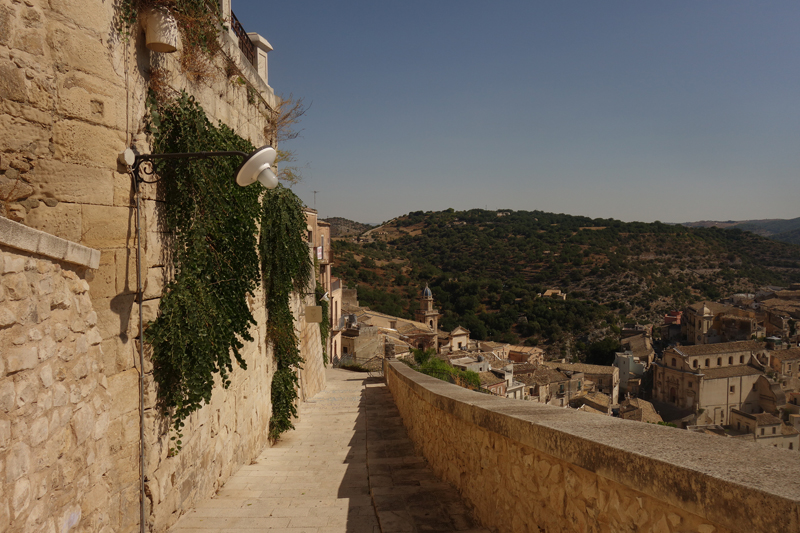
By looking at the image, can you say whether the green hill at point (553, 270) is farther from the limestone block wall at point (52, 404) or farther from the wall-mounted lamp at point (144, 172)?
the limestone block wall at point (52, 404)

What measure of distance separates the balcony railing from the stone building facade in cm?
258

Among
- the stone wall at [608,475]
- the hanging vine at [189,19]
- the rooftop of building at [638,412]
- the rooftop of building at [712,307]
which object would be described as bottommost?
the rooftop of building at [638,412]

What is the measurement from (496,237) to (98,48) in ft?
331

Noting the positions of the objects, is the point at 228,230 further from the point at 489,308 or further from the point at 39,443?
the point at 489,308

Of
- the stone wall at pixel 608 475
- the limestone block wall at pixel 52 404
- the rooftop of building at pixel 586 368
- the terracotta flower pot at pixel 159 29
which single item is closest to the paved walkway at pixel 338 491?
the stone wall at pixel 608 475

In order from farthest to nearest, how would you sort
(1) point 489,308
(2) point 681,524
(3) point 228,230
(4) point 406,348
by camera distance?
1. (1) point 489,308
2. (4) point 406,348
3. (3) point 228,230
4. (2) point 681,524

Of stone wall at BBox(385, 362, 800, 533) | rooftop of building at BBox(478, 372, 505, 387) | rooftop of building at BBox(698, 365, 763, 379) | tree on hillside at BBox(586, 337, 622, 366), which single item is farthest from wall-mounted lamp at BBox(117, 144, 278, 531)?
tree on hillside at BBox(586, 337, 622, 366)

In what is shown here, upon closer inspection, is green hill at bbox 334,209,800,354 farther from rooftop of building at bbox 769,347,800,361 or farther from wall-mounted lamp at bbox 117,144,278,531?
wall-mounted lamp at bbox 117,144,278,531

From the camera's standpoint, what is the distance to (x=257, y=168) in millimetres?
3617

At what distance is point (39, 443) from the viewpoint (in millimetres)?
2539

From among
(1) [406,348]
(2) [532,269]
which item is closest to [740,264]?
(2) [532,269]

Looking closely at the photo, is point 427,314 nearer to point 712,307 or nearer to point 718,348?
point 718,348

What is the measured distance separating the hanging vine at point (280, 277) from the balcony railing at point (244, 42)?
2107 mm

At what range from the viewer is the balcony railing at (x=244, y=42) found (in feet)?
21.7
